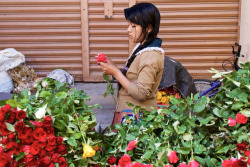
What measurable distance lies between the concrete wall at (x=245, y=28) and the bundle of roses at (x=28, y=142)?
4.83 m

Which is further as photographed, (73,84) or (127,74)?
(73,84)

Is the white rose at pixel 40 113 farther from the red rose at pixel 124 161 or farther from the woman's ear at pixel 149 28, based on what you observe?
the woman's ear at pixel 149 28

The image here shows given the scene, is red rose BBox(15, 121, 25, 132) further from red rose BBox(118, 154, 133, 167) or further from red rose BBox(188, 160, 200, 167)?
red rose BBox(188, 160, 200, 167)

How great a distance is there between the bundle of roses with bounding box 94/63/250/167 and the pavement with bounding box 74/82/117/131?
261 cm

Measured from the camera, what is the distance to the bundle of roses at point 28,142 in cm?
137

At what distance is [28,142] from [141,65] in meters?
0.96

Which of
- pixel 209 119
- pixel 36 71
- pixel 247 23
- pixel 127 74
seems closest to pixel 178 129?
pixel 209 119

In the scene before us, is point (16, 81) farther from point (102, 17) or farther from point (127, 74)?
point (127, 74)

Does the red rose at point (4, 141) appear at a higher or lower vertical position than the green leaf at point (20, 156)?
higher

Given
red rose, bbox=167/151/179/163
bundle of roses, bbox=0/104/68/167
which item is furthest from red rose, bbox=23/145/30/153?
red rose, bbox=167/151/179/163

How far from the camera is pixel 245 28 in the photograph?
584cm

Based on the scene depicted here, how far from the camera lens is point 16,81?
5.86m

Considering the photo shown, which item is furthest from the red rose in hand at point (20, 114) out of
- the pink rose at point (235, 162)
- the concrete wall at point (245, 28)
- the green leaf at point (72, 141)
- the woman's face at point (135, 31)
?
the concrete wall at point (245, 28)

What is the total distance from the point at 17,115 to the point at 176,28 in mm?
5130
